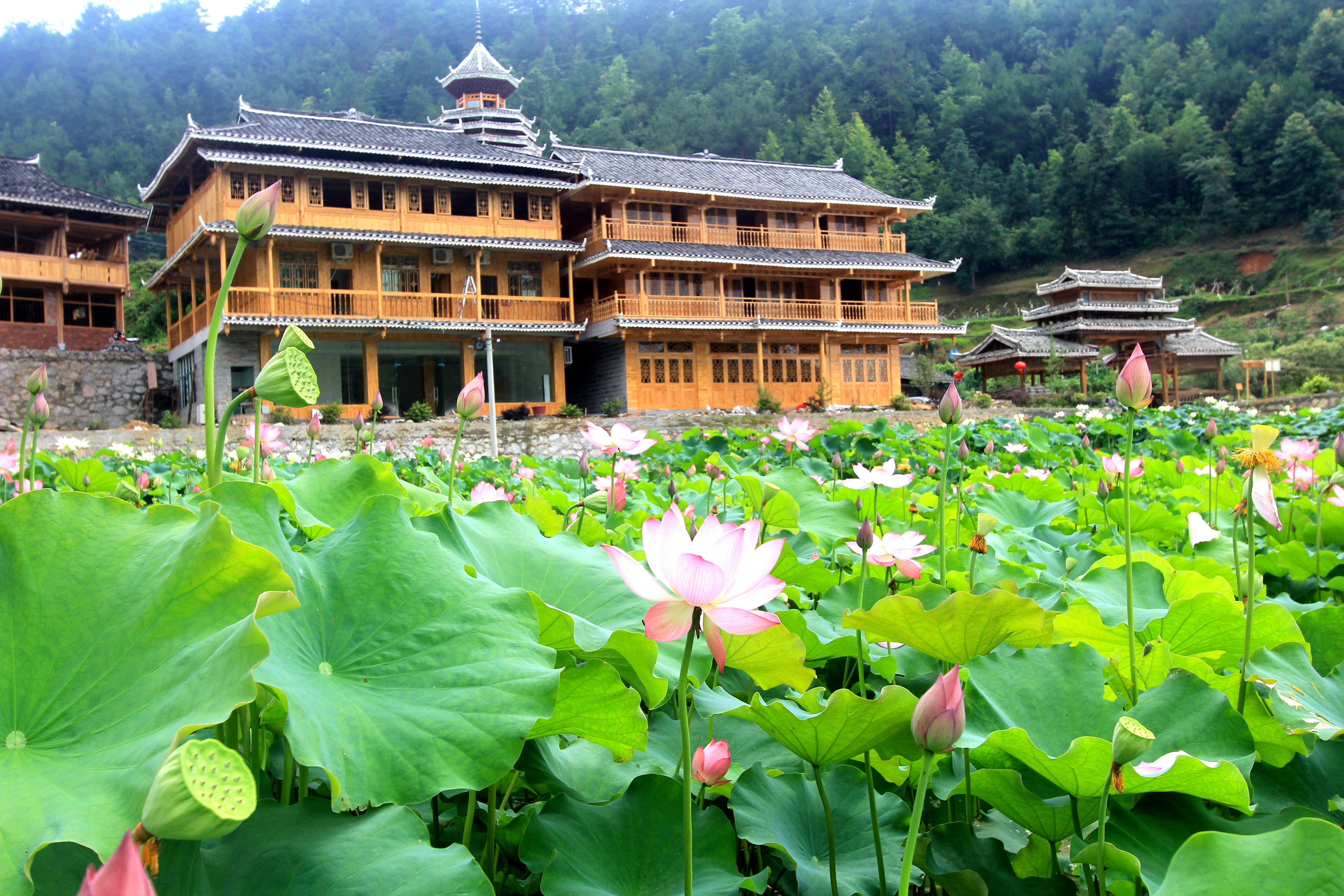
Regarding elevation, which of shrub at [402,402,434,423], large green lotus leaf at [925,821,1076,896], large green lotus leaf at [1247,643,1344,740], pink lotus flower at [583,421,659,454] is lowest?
large green lotus leaf at [925,821,1076,896]

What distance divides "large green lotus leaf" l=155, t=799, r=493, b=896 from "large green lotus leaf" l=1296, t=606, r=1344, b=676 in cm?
123

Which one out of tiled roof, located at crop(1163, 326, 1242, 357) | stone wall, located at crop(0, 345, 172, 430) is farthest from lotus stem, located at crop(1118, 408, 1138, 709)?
tiled roof, located at crop(1163, 326, 1242, 357)

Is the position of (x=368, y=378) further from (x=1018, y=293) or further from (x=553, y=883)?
(x=1018, y=293)

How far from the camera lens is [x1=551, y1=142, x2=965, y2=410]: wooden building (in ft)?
68.6

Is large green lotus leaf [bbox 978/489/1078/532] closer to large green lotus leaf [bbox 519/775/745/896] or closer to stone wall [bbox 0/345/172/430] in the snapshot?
large green lotus leaf [bbox 519/775/745/896]

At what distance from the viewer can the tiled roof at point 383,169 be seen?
16.6 metres

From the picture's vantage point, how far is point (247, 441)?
2.76 meters

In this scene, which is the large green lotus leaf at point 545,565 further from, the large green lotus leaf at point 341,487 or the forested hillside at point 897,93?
the forested hillside at point 897,93

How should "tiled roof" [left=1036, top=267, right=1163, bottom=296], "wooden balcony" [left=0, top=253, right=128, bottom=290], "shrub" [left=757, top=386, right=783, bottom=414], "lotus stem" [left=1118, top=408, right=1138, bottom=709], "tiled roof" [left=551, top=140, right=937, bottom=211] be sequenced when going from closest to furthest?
"lotus stem" [left=1118, top=408, right=1138, bottom=709]
"wooden balcony" [left=0, top=253, right=128, bottom=290]
"shrub" [left=757, top=386, right=783, bottom=414]
"tiled roof" [left=551, top=140, right=937, bottom=211]
"tiled roof" [left=1036, top=267, right=1163, bottom=296]

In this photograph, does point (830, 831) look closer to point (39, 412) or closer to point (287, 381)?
point (287, 381)

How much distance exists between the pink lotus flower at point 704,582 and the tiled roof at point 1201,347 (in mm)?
37634

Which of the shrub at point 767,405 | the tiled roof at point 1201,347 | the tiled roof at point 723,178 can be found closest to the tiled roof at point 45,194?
the tiled roof at point 723,178

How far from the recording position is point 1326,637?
4.15ft

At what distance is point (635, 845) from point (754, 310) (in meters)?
21.7
